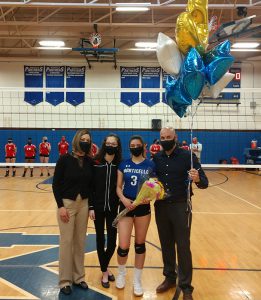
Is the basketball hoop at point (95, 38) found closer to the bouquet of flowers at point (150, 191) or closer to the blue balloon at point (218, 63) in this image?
the blue balloon at point (218, 63)

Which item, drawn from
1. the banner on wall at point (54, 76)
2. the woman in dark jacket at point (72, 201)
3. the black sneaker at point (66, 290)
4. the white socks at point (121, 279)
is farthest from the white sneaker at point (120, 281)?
the banner on wall at point (54, 76)

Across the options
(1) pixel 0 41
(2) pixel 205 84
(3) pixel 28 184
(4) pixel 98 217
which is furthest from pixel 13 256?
(1) pixel 0 41

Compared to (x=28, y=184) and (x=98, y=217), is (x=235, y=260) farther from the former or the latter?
(x=28, y=184)

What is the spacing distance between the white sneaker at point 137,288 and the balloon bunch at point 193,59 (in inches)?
74.9

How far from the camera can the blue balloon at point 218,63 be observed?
3.41 meters

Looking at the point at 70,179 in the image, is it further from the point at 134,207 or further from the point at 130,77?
the point at 130,77

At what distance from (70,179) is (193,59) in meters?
1.67

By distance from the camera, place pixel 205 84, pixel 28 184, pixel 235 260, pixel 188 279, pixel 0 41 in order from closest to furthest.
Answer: pixel 188 279
pixel 205 84
pixel 235 260
pixel 28 184
pixel 0 41

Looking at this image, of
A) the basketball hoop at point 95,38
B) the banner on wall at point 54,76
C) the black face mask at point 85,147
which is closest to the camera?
the black face mask at point 85,147

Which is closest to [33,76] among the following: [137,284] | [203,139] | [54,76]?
[54,76]

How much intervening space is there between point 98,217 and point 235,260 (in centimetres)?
205

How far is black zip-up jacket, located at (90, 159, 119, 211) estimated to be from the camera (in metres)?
3.55

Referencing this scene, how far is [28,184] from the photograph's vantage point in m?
11.9

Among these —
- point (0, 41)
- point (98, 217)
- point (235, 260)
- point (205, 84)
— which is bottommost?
point (235, 260)
